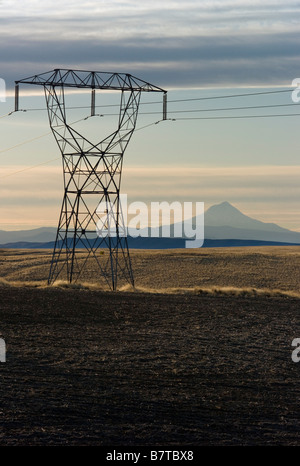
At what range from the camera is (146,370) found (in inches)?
805

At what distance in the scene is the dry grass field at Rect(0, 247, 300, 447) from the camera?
48.2 feet

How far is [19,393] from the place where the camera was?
17141 millimetres

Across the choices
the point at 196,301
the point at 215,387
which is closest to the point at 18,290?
the point at 196,301

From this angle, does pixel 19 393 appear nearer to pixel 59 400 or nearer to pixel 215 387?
pixel 59 400

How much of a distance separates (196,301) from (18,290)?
9.03m

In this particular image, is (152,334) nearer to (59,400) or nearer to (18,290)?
(59,400)

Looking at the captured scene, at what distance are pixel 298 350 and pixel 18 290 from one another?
19186 millimetres

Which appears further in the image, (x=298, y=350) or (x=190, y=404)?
(x=298, y=350)

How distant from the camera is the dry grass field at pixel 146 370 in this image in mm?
14703

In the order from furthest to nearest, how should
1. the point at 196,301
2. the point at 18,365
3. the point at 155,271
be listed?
1. the point at 155,271
2. the point at 196,301
3. the point at 18,365
